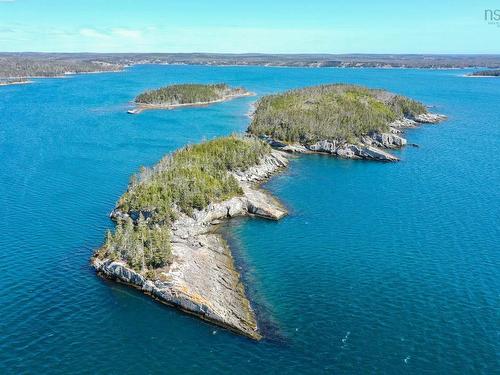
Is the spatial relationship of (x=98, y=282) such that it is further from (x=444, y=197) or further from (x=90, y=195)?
(x=444, y=197)

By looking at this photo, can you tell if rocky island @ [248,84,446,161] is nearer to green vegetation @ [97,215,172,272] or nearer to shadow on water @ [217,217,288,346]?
shadow on water @ [217,217,288,346]

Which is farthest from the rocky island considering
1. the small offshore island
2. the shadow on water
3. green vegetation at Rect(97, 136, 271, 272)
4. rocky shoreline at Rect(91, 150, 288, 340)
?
the shadow on water

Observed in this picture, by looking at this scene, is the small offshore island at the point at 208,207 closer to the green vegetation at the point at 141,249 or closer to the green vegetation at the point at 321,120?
the green vegetation at the point at 141,249

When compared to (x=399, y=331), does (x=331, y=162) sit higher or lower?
higher

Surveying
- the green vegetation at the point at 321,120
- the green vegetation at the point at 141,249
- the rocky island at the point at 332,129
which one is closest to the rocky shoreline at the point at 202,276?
the green vegetation at the point at 141,249

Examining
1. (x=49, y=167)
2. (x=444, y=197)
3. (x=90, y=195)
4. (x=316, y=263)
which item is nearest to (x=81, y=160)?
(x=49, y=167)
